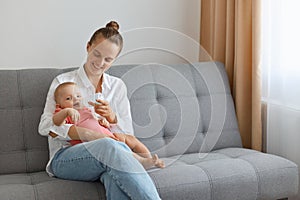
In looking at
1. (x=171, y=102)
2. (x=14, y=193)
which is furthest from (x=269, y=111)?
(x=14, y=193)

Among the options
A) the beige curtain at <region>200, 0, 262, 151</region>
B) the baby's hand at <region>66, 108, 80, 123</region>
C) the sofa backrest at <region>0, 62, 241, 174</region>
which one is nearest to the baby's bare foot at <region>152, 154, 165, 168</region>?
the sofa backrest at <region>0, 62, 241, 174</region>

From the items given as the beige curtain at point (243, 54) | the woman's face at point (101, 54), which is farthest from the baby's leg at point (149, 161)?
the beige curtain at point (243, 54)

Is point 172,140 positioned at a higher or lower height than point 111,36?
lower

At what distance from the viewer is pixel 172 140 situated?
8.16ft

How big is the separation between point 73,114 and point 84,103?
9 centimetres

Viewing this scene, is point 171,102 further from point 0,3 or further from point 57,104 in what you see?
point 0,3

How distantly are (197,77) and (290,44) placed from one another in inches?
19.7

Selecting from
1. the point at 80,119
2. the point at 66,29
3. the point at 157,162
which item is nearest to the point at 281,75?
the point at 157,162

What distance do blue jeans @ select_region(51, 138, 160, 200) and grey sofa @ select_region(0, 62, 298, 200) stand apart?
0.17ft

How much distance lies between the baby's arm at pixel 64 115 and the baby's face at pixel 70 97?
5cm

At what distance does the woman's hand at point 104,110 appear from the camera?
2.19 meters

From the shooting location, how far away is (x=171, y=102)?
2.60 m

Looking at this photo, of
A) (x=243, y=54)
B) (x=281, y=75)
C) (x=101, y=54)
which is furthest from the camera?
(x=243, y=54)

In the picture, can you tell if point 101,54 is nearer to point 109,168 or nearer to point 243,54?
point 109,168
